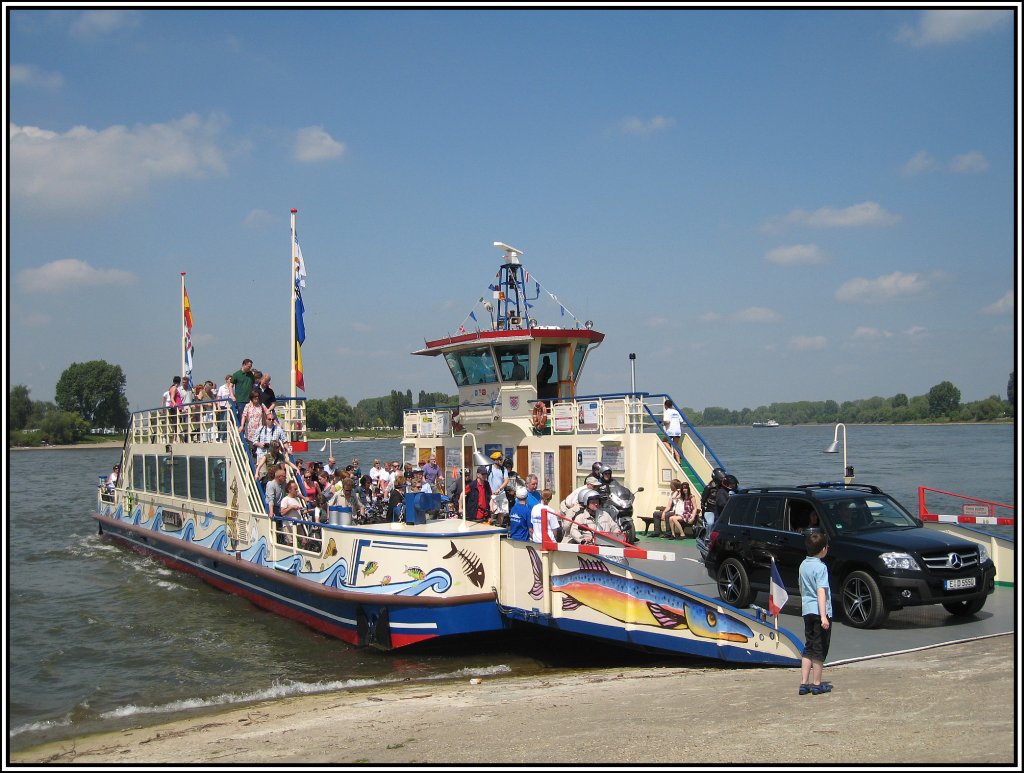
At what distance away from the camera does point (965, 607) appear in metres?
10.1

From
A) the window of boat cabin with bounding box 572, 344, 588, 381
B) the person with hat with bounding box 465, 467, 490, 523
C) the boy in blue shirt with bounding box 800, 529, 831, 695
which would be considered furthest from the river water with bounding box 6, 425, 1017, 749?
the window of boat cabin with bounding box 572, 344, 588, 381

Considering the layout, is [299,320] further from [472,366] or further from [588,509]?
[588,509]

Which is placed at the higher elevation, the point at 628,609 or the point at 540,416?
the point at 540,416

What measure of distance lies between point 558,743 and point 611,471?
10.2 m

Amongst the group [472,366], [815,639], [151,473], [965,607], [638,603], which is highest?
[472,366]

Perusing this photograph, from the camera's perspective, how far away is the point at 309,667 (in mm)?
12266

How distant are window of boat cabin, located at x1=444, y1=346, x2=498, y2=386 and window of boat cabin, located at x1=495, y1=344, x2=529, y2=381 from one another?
242mm

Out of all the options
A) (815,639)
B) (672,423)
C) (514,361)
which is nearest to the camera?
(815,639)

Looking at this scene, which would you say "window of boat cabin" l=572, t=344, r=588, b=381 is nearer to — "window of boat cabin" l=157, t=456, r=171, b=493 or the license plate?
"window of boat cabin" l=157, t=456, r=171, b=493

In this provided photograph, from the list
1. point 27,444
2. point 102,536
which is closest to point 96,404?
point 27,444

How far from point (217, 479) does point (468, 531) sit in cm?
772

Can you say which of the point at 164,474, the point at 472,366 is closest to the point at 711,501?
the point at 472,366

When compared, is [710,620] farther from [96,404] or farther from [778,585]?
[96,404]

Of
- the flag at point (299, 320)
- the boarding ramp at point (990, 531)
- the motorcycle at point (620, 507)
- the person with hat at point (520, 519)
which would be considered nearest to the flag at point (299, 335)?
the flag at point (299, 320)
